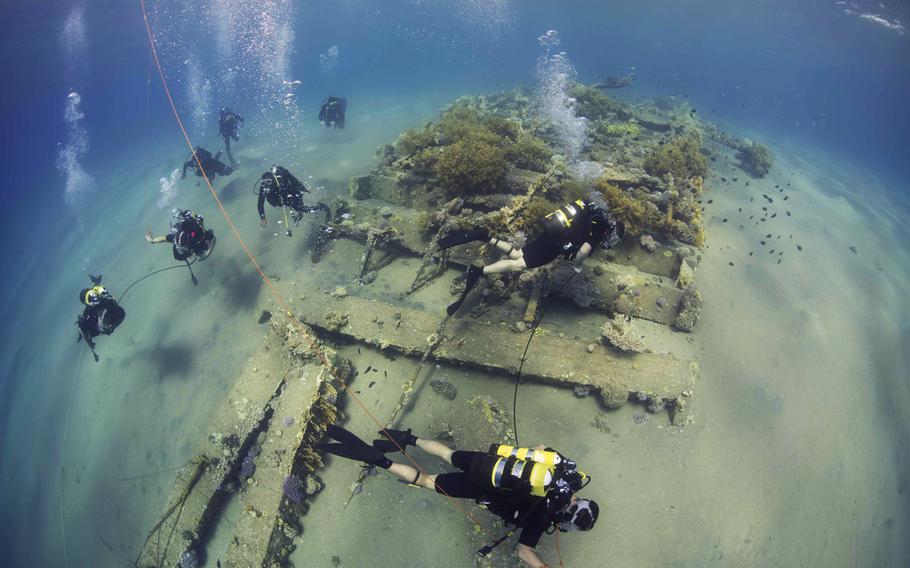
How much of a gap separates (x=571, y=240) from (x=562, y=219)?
426 millimetres

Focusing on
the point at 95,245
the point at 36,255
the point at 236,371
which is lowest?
the point at 36,255

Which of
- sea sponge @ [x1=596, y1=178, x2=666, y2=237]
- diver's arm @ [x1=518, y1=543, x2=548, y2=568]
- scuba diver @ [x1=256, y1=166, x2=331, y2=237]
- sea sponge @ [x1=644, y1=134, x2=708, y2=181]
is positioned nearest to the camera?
diver's arm @ [x1=518, y1=543, x2=548, y2=568]

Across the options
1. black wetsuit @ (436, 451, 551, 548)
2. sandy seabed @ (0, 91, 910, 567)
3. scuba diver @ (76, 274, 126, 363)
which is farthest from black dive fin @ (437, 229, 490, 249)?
scuba diver @ (76, 274, 126, 363)

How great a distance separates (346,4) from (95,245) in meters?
83.9

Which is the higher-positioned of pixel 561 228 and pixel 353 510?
pixel 561 228

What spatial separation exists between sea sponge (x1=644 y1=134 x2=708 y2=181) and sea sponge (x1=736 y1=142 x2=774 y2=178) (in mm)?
6814

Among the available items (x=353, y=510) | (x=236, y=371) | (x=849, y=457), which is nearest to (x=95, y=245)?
(x=236, y=371)

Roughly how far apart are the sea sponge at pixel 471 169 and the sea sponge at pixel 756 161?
14.4 m

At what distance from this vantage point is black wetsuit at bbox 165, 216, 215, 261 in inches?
380

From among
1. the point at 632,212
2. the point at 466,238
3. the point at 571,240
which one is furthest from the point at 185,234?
the point at 632,212

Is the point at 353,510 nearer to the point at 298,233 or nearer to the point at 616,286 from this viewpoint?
the point at 616,286

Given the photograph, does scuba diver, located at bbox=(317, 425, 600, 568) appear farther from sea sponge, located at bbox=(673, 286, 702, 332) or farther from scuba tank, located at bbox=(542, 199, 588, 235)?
sea sponge, located at bbox=(673, 286, 702, 332)

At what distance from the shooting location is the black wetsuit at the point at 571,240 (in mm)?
6289

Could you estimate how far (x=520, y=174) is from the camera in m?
10.2
